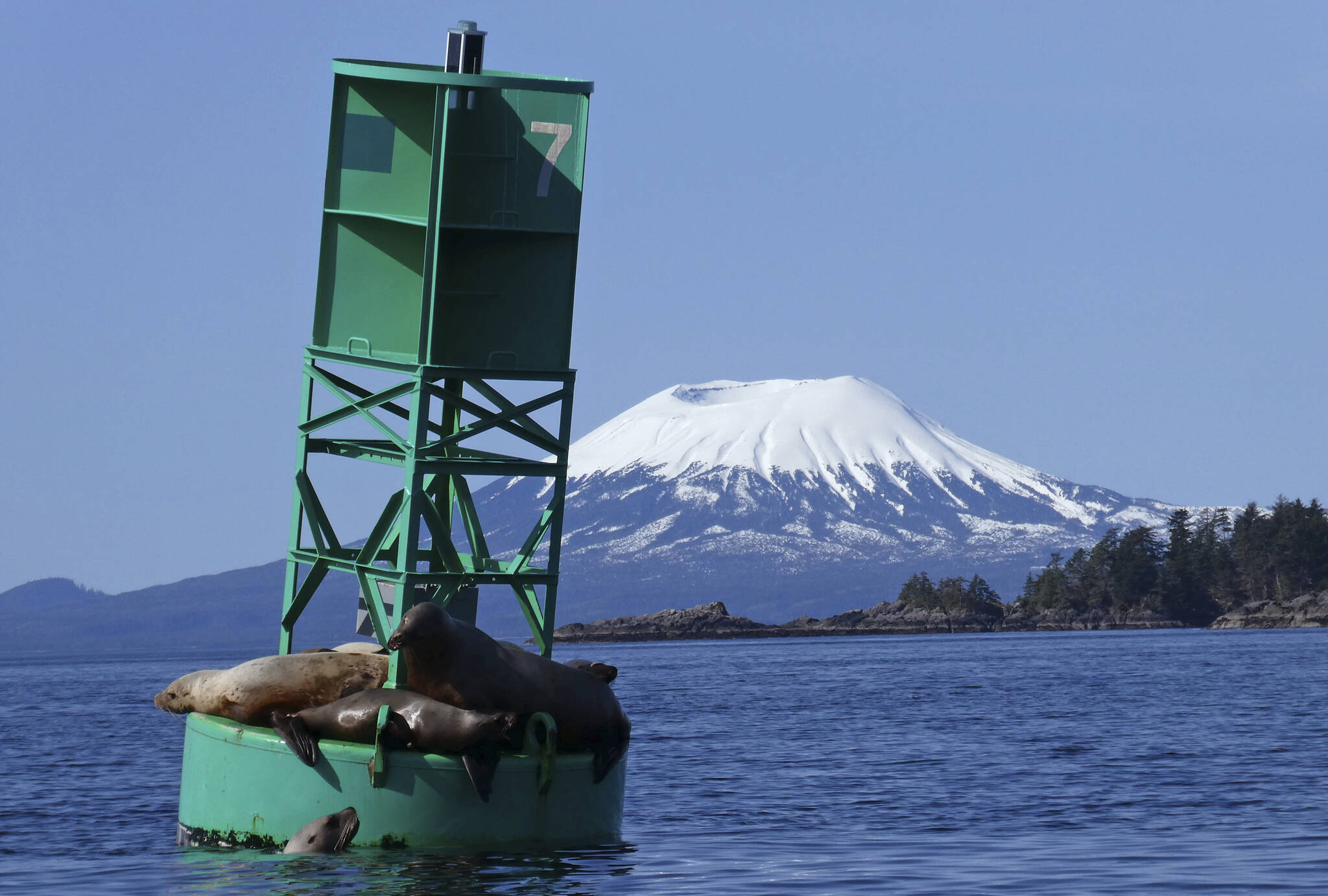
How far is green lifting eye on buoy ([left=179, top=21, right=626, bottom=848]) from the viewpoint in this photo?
23672 millimetres

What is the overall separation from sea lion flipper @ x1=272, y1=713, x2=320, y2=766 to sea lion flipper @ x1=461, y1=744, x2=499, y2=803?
6.57ft

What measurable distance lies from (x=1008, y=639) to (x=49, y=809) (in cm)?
15842

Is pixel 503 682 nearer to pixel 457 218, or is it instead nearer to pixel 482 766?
pixel 482 766

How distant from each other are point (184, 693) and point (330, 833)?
4.28m

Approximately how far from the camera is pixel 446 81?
24234mm

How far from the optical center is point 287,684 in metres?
23.6

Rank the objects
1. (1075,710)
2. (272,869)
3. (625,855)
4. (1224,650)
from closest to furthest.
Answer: (272,869) → (625,855) → (1075,710) → (1224,650)

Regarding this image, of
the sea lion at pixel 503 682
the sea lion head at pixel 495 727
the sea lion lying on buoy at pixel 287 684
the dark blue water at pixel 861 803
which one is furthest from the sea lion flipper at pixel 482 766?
the sea lion lying on buoy at pixel 287 684

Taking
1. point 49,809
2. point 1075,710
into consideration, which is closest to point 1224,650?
point 1075,710

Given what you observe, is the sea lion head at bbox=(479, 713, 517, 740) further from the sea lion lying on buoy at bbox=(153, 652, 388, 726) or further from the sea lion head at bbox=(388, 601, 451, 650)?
the sea lion lying on buoy at bbox=(153, 652, 388, 726)

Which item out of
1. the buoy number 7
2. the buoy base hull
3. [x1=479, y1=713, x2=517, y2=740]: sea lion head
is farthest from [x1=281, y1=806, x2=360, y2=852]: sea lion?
the buoy number 7

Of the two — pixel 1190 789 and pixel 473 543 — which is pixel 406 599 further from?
pixel 1190 789

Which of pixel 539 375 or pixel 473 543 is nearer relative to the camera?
pixel 539 375

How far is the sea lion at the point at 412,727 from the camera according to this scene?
21.8m
